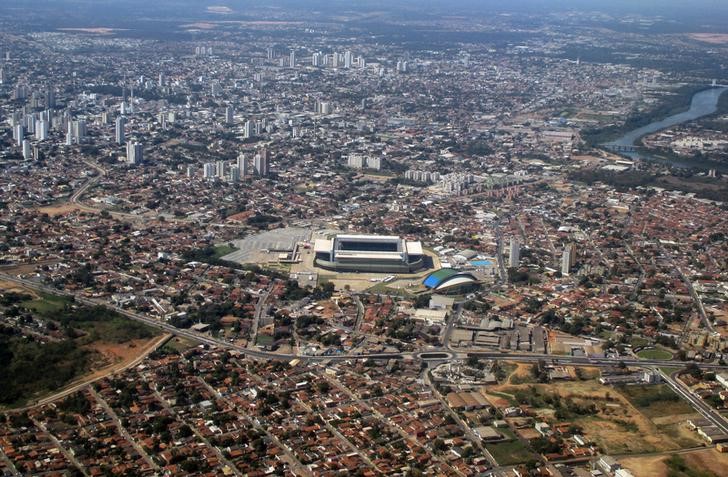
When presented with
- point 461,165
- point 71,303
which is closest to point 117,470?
point 71,303

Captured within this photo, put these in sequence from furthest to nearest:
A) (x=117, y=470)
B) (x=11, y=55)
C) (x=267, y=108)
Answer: (x=11, y=55), (x=267, y=108), (x=117, y=470)

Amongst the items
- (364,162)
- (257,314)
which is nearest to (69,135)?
(364,162)

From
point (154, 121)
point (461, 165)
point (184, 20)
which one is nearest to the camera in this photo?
point (461, 165)

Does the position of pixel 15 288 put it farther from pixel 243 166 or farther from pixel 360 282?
pixel 243 166

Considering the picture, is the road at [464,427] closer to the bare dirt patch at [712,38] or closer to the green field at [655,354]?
the green field at [655,354]

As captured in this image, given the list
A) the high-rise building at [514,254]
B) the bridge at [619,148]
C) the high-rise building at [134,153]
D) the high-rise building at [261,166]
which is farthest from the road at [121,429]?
the bridge at [619,148]

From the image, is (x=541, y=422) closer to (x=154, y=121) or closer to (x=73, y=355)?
(x=73, y=355)

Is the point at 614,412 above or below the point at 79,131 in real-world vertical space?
below
